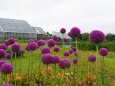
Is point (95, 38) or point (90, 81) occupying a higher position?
point (95, 38)

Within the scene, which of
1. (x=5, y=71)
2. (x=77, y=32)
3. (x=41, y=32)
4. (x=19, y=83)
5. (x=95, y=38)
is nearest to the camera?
(x=5, y=71)

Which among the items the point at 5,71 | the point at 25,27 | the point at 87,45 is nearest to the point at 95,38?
the point at 5,71

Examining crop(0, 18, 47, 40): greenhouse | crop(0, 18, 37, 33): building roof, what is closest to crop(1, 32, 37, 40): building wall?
crop(0, 18, 47, 40): greenhouse

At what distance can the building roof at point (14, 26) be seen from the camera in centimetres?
5209

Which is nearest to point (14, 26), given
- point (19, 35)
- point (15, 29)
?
point (15, 29)

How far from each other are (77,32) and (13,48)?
120cm

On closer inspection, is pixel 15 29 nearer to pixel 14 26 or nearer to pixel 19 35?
pixel 14 26

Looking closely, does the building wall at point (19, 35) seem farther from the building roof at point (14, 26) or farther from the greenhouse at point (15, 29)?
the building roof at point (14, 26)

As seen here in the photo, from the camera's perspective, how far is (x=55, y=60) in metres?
4.31

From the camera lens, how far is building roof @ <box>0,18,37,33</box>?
52.1 meters

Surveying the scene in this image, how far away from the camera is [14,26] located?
53.7m

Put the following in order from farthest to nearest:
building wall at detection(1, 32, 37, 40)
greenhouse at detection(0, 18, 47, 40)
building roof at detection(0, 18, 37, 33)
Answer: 1. building roof at detection(0, 18, 37, 33)
2. building wall at detection(1, 32, 37, 40)
3. greenhouse at detection(0, 18, 47, 40)

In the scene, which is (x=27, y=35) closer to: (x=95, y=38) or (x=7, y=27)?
(x=7, y=27)

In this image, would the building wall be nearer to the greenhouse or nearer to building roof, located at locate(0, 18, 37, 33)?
the greenhouse
